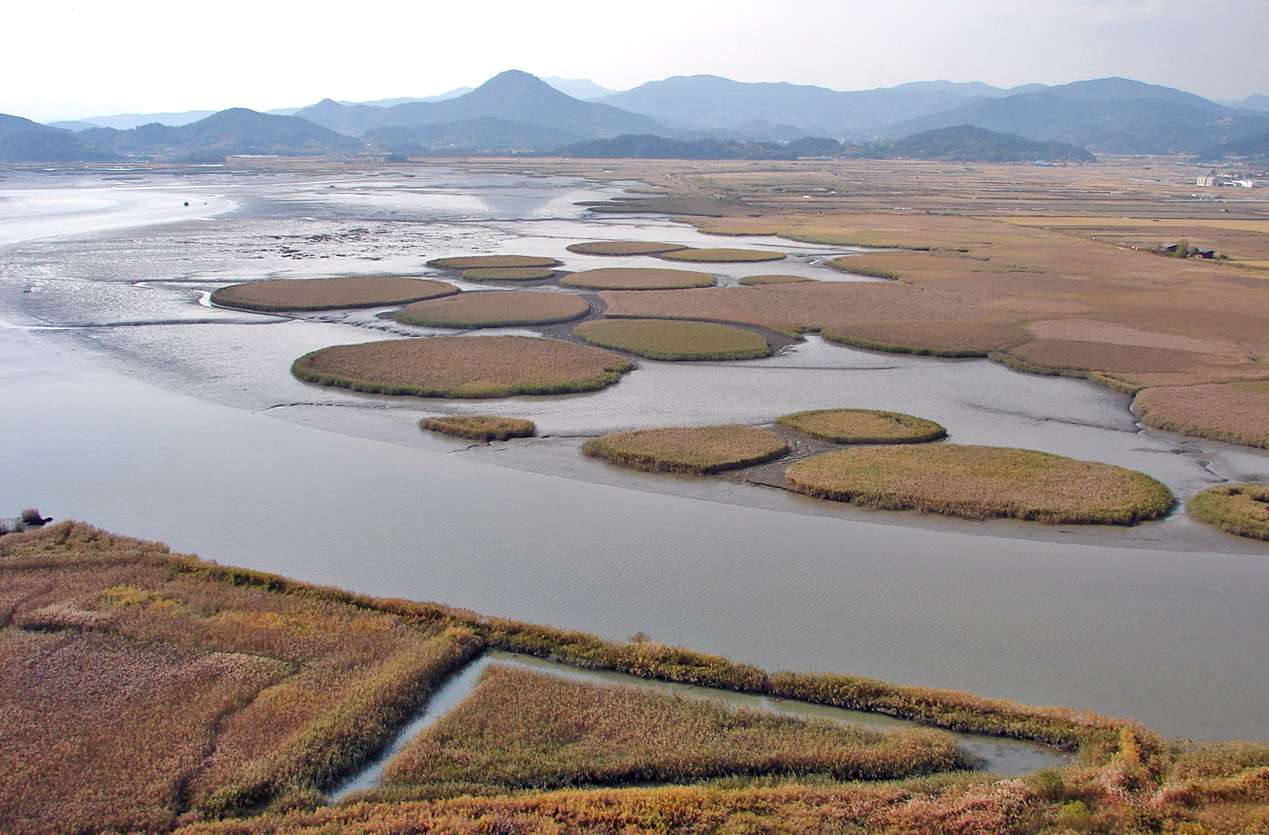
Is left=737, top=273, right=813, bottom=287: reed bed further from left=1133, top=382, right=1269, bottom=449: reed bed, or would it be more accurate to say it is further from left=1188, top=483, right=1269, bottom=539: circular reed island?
left=1188, top=483, right=1269, bottom=539: circular reed island

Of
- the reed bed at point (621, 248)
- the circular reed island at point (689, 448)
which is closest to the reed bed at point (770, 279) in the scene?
the reed bed at point (621, 248)

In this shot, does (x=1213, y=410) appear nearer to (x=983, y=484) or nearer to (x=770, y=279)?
(x=983, y=484)

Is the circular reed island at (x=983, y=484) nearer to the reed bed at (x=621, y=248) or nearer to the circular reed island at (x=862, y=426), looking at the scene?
the circular reed island at (x=862, y=426)

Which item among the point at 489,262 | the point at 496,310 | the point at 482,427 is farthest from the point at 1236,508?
the point at 489,262

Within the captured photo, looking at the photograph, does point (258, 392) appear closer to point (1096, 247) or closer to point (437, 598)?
point (437, 598)

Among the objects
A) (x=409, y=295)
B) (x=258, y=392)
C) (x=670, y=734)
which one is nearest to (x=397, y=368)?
(x=258, y=392)

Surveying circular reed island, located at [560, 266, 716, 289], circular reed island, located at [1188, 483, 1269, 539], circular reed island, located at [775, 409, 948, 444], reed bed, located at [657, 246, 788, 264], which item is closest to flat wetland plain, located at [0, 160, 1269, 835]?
circular reed island, located at [1188, 483, 1269, 539]
